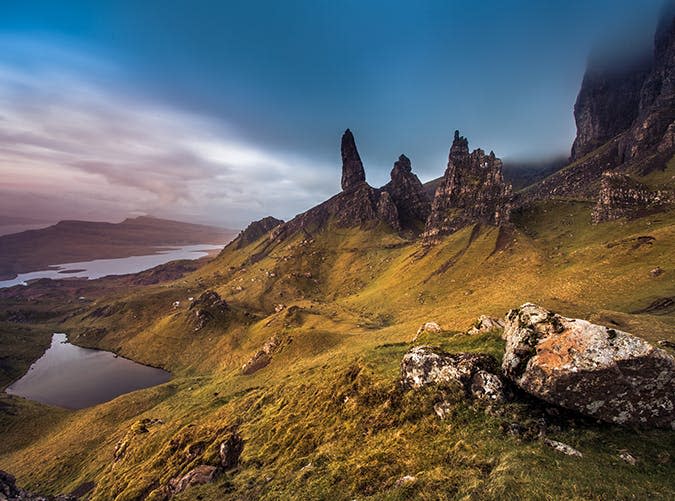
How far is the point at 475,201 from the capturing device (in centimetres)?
18050

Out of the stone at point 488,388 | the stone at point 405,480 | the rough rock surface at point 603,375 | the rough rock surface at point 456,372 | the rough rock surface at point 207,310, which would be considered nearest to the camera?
the rough rock surface at point 603,375

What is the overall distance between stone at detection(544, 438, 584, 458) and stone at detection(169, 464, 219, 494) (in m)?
27.7

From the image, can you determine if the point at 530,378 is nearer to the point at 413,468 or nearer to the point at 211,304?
the point at 413,468

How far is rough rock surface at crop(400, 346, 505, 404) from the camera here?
22.0m

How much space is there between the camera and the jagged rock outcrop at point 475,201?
6293 inches

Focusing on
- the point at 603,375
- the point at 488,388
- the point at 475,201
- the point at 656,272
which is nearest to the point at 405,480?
the point at 488,388

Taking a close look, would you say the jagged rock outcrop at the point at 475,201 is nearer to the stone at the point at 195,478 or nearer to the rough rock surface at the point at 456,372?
the rough rock surface at the point at 456,372

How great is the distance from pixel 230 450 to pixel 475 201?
180258mm

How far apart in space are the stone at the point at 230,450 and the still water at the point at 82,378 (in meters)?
108

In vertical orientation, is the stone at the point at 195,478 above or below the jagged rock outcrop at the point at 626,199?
below

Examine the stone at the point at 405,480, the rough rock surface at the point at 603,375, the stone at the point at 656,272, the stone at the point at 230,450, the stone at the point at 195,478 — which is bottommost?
the stone at the point at 195,478

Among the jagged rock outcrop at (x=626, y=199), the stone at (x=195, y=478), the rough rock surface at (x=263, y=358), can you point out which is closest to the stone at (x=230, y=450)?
the stone at (x=195, y=478)

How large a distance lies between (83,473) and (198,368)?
67.7m

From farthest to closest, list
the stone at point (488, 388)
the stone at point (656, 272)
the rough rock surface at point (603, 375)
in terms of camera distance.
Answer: the stone at point (656, 272) → the stone at point (488, 388) → the rough rock surface at point (603, 375)
